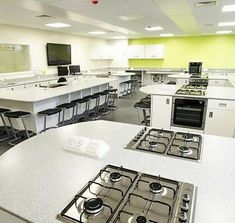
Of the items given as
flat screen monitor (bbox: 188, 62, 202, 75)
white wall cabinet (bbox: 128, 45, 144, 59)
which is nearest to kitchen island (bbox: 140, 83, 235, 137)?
flat screen monitor (bbox: 188, 62, 202, 75)

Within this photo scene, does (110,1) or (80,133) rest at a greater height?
(110,1)

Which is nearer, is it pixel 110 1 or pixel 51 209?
pixel 51 209

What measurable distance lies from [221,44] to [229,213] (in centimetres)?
1014

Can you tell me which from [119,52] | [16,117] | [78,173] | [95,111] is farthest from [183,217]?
[119,52]

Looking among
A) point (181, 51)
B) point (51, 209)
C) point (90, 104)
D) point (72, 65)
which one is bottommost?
point (90, 104)

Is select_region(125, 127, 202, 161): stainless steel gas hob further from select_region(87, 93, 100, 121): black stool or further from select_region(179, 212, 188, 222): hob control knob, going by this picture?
select_region(87, 93, 100, 121): black stool

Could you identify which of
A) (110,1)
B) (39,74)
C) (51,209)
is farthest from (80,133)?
(39,74)

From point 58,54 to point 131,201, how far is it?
297 inches

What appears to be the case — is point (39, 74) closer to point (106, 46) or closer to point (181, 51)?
point (106, 46)

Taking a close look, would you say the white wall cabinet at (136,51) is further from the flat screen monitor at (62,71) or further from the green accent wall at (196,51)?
the flat screen monitor at (62,71)

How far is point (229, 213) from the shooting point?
2.76ft

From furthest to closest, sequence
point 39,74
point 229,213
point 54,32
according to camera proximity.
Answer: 1. point 54,32
2. point 39,74
3. point 229,213

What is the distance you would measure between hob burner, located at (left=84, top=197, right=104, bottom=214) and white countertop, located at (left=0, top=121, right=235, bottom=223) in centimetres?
12

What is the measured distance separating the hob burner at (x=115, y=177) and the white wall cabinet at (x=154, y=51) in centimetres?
982
